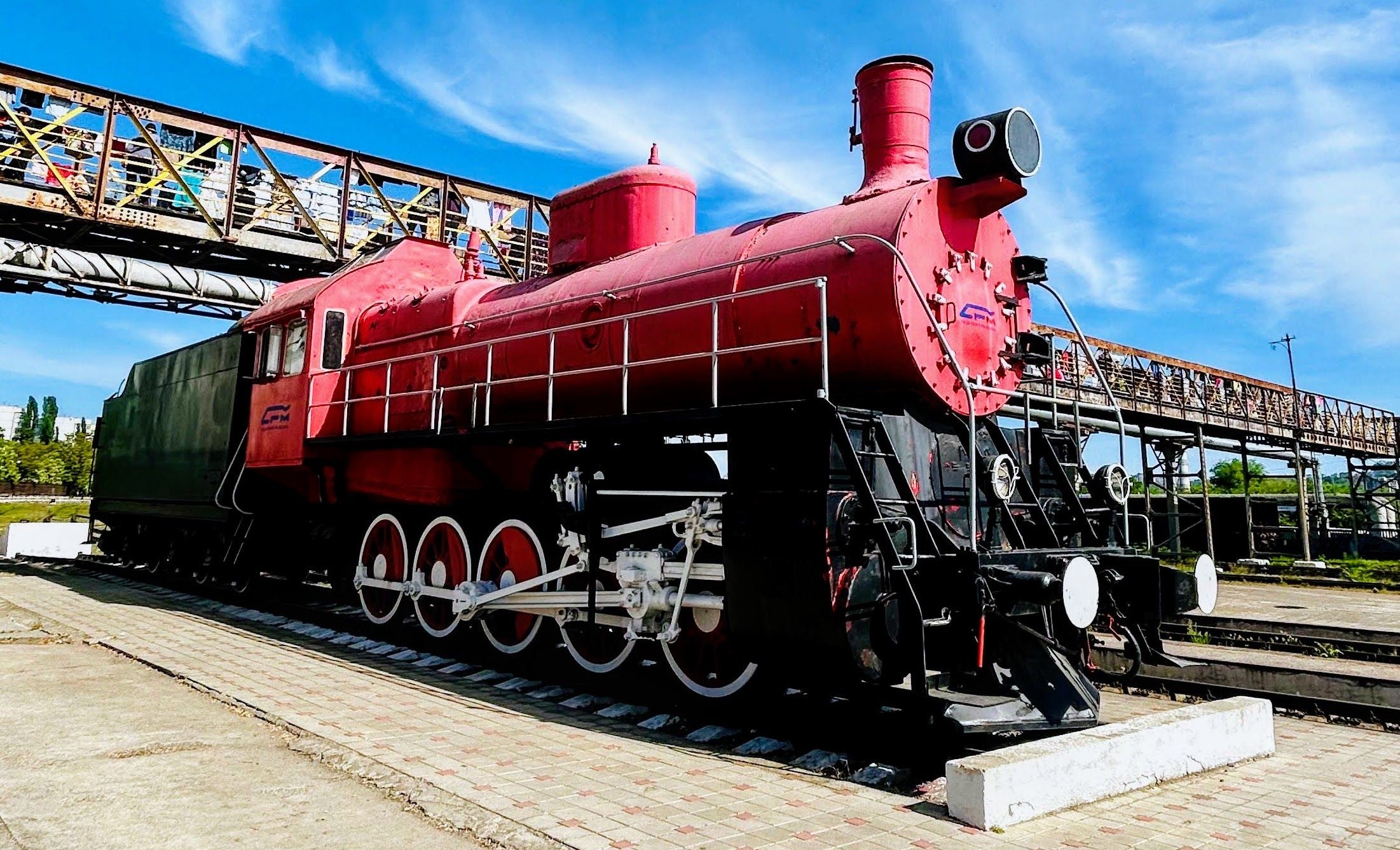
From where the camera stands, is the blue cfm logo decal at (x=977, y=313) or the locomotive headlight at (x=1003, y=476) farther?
the blue cfm logo decal at (x=977, y=313)

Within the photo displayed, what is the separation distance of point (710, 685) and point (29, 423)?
16691cm

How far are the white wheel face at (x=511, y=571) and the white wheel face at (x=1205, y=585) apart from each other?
16.8 ft

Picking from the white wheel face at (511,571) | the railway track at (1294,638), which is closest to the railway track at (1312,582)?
the railway track at (1294,638)

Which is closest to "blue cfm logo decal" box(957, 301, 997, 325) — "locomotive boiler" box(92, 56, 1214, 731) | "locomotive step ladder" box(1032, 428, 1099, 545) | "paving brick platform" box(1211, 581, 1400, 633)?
"locomotive boiler" box(92, 56, 1214, 731)

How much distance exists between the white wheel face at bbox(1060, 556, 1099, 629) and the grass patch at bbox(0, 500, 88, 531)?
142 ft

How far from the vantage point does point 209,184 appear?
48.3 ft

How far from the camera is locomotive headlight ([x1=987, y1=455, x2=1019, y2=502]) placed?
5.78 m

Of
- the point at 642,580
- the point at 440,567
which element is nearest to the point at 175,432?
the point at 440,567

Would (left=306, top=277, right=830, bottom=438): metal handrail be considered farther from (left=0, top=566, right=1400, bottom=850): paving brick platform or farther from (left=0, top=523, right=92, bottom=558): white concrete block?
(left=0, top=523, right=92, bottom=558): white concrete block

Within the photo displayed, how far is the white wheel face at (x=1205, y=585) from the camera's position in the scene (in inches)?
239

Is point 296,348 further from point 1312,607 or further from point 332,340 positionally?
point 1312,607

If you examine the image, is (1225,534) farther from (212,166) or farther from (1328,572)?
(212,166)

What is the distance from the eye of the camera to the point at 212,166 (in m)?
16.6

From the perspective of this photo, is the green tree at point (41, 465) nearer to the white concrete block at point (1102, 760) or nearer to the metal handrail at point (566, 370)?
the metal handrail at point (566, 370)
